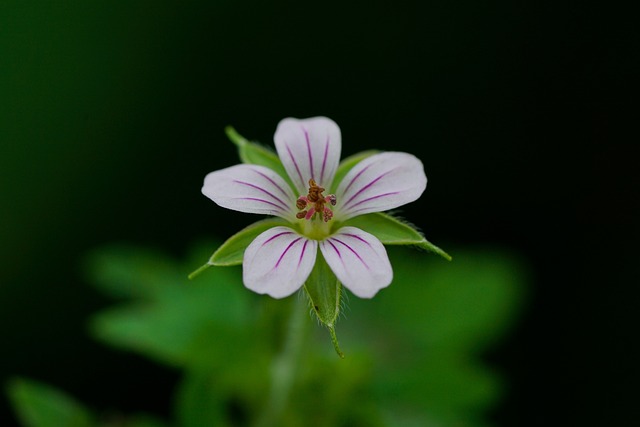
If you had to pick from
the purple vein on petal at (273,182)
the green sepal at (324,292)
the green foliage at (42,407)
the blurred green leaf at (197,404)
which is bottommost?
the green foliage at (42,407)

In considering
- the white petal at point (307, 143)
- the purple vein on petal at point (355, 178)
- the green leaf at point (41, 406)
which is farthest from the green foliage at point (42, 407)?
the purple vein on petal at point (355, 178)

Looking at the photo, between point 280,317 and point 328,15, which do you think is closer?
point 280,317

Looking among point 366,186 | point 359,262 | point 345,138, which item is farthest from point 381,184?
point 345,138

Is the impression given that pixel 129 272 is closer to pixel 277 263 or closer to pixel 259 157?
pixel 259 157

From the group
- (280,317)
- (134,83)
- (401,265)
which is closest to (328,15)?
(134,83)

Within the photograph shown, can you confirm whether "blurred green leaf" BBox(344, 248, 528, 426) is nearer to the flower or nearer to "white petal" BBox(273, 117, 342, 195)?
the flower

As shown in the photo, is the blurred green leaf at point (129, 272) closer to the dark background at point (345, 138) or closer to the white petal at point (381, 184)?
the dark background at point (345, 138)

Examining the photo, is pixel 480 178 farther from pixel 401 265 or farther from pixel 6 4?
pixel 6 4
